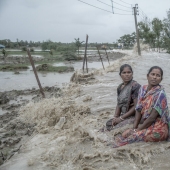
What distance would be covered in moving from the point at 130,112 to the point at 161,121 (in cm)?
68

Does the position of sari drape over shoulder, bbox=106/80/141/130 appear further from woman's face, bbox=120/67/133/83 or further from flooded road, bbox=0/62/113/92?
flooded road, bbox=0/62/113/92

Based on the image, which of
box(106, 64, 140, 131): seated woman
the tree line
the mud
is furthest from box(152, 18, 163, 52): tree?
box(106, 64, 140, 131): seated woman

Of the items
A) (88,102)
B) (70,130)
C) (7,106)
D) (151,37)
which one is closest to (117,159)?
(70,130)

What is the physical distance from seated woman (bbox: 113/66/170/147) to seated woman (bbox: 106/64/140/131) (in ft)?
1.30

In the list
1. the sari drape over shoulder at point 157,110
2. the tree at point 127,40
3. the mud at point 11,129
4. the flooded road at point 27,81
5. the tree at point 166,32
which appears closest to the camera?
the sari drape over shoulder at point 157,110

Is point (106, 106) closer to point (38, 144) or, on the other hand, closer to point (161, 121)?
point (38, 144)

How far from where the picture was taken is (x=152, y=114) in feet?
10.2

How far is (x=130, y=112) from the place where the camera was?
3.74 m

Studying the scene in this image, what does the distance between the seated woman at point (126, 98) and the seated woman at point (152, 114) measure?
15.6 inches

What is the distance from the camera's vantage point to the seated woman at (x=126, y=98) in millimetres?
3740

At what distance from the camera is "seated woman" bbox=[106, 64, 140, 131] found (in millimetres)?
3740

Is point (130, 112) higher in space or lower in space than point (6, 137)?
higher

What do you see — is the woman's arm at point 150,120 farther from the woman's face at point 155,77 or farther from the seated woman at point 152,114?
the woman's face at point 155,77

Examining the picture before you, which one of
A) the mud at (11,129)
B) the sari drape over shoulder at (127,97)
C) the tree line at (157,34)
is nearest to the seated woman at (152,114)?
the sari drape over shoulder at (127,97)
